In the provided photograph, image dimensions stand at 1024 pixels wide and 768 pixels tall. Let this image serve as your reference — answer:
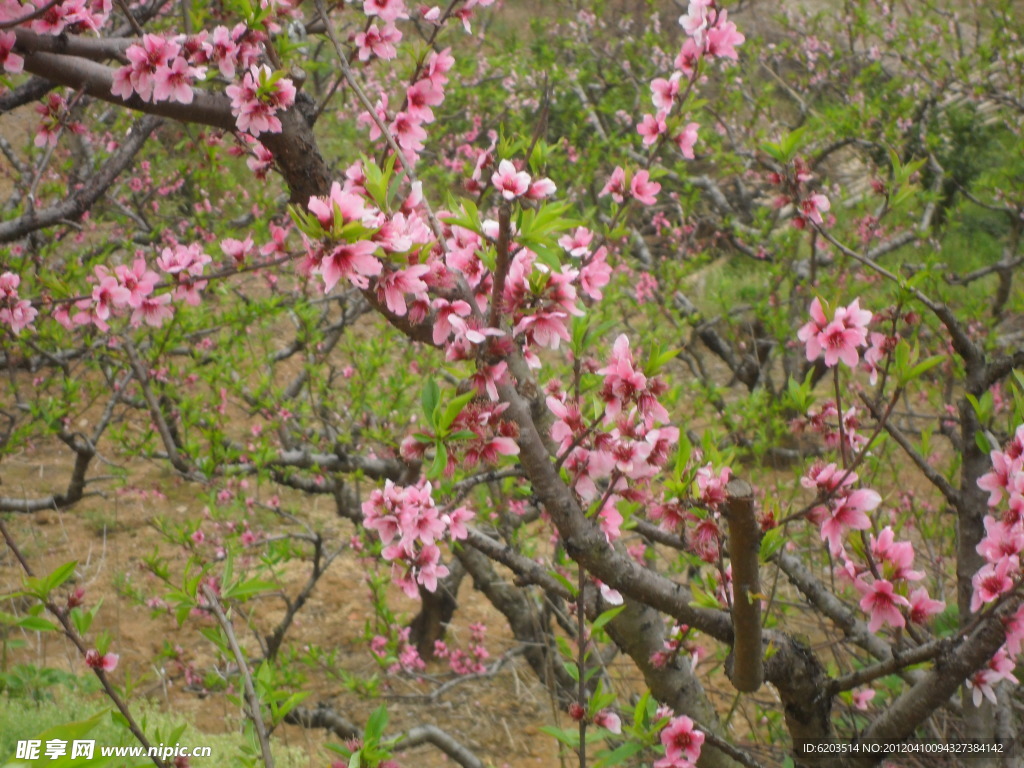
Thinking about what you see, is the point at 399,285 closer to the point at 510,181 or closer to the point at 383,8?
the point at 510,181

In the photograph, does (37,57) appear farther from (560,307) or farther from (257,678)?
(257,678)

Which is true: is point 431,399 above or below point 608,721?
above

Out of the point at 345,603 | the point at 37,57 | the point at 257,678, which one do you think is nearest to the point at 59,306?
the point at 37,57

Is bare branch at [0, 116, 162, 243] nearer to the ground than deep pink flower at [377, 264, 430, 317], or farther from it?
farther from it

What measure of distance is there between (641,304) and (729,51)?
384 centimetres

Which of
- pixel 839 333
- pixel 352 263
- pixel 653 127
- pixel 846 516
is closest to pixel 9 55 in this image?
pixel 352 263

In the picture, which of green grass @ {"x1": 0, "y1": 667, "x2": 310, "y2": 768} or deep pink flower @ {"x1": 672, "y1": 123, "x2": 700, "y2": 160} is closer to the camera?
deep pink flower @ {"x1": 672, "y1": 123, "x2": 700, "y2": 160}

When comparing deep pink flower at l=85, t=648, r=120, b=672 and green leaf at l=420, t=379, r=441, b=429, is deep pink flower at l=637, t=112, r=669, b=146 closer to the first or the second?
green leaf at l=420, t=379, r=441, b=429

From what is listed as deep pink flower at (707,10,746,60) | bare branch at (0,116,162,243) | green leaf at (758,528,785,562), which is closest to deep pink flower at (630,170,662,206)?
deep pink flower at (707,10,746,60)

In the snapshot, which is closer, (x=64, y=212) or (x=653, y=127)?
(x=653, y=127)

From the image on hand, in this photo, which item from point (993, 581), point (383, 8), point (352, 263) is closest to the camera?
point (352, 263)

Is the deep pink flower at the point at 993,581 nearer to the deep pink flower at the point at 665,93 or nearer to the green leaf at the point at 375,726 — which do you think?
the green leaf at the point at 375,726

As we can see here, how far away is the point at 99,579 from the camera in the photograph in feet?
15.7

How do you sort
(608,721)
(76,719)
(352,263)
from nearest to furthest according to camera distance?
1. (352,263)
2. (608,721)
3. (76,719)
